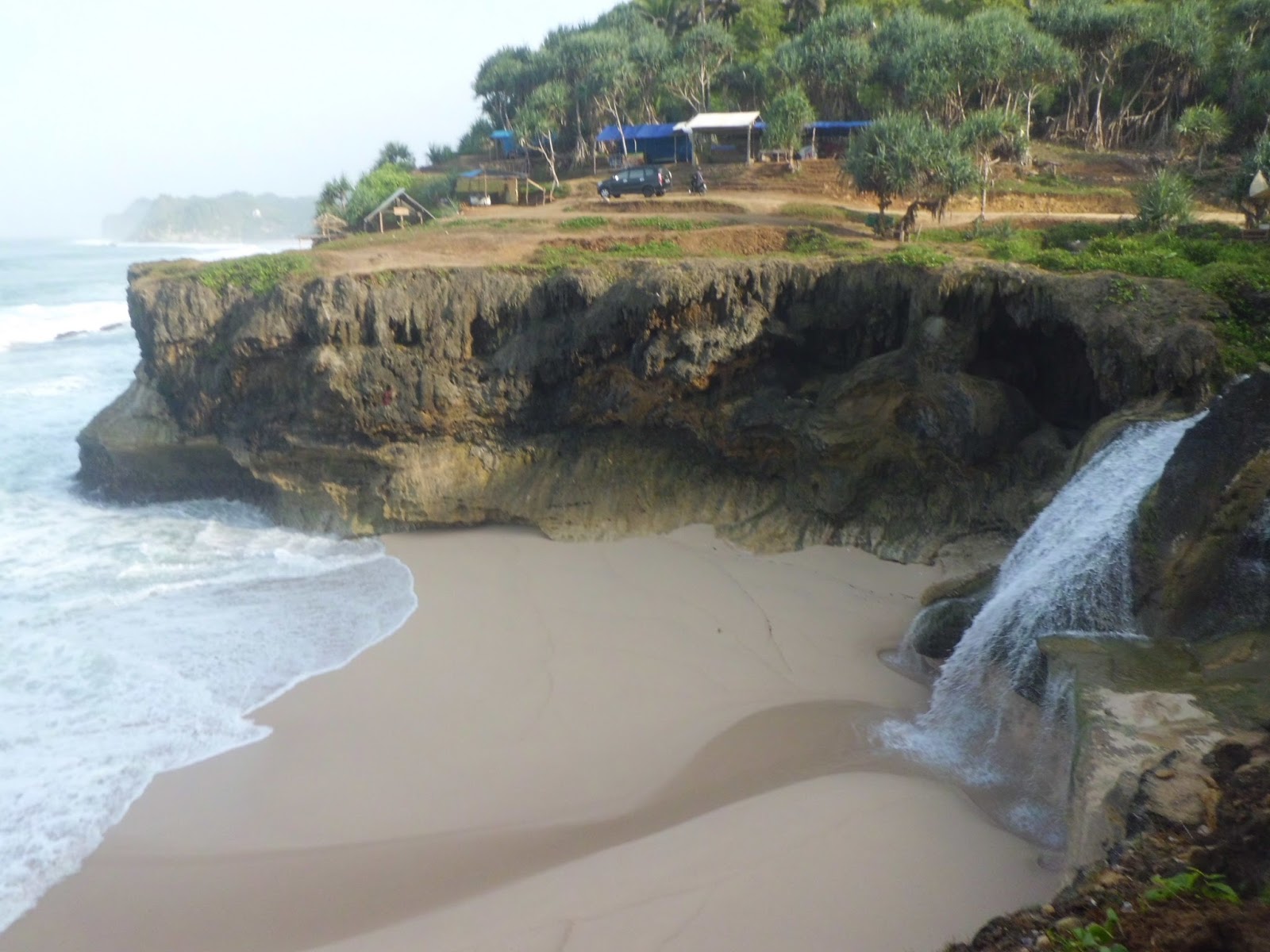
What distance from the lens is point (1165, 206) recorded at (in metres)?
19.9

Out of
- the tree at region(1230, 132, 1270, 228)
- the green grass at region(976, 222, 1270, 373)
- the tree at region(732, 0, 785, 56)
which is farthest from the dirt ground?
the tree at region(732, 0, 785, 56)

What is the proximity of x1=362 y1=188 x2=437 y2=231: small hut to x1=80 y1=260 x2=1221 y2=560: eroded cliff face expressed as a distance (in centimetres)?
1285

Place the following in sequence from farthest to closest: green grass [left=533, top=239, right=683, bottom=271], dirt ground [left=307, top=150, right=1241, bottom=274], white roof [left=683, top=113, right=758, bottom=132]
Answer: white roof [left=683, top=113, right=758, bottom=132] → dirt ground [left=307, top=150, right=1241, bottom=274] → green grass [left=533, top=239, right=683, bottom=271]

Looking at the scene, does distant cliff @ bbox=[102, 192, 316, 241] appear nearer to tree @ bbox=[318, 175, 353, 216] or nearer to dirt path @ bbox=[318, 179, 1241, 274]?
tree @ bbox=[318, 175, 353, 216]

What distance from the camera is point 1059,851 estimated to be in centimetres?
880

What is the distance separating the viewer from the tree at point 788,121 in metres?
34.0

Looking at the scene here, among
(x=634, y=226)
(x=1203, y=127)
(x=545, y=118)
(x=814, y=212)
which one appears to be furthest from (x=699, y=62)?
(x=1203, y=127)

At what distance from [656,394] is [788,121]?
21.0 m

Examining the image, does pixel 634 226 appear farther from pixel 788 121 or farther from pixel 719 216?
pixel 788 121

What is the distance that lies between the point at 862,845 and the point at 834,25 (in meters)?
39.1

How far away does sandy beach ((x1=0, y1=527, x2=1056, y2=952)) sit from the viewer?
8.53m

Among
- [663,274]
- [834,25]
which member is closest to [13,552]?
[663,274]

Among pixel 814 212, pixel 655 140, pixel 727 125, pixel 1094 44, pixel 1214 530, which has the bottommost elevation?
pixel 1214 530

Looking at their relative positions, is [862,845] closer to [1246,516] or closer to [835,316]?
[1246,516]
